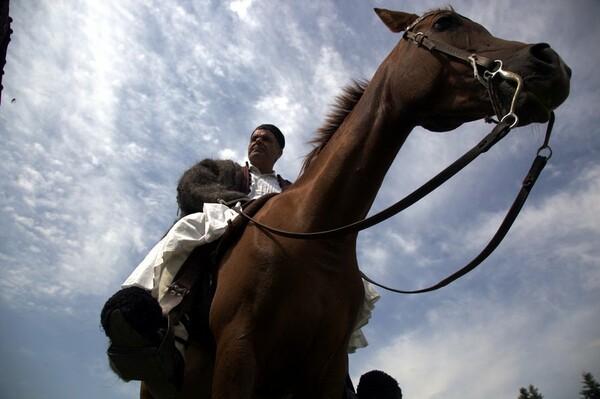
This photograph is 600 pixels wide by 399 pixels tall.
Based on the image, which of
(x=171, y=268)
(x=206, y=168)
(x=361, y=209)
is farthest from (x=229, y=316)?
(x=206, y=168)

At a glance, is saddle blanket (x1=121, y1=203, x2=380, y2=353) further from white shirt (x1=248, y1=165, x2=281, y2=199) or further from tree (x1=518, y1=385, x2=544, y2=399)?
tree (x1=518, y1=385, x2=544, y2=399)

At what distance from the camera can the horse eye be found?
3.05 metres

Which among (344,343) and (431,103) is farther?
(344,343)

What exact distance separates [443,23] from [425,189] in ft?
4.75

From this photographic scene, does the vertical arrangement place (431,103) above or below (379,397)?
above

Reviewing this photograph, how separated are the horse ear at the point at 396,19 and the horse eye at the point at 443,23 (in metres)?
0.47

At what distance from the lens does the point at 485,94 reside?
2.59 meters

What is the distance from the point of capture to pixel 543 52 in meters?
2.54

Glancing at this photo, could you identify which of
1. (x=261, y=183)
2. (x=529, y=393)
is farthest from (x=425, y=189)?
(x=529, y=393)

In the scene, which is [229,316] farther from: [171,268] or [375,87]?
[375,87]

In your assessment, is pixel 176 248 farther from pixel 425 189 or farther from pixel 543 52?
pixel 543 52

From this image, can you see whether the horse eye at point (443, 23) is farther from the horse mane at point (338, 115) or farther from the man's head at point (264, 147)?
the man's head at point (264, 147)

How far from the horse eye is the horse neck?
58 centimetres

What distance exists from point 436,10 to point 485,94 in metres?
1.15
